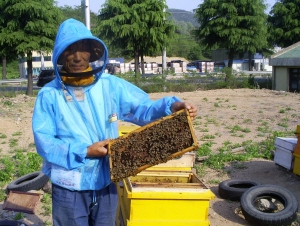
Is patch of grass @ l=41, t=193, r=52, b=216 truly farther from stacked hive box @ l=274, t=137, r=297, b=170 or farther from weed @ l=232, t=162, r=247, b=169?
stacked hive box @ l=274, t=137, r=297, b=170

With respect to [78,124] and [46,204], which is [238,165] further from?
[78,124]

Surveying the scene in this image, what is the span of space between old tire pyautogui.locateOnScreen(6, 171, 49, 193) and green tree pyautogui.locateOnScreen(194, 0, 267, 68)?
61.5 ft

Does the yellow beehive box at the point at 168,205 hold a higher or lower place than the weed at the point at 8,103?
lower

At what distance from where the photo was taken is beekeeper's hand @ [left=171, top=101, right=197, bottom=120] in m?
2.50

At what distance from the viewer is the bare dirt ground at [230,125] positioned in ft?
17.5

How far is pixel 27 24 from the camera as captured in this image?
17875 mm

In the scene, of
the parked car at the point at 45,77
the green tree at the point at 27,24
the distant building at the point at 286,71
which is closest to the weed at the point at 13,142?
the green tree at the point at 27,24

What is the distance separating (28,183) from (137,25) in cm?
1750

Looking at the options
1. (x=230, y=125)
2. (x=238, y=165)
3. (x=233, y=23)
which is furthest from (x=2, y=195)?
(x=233, y=23)

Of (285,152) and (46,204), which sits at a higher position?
(285,152)

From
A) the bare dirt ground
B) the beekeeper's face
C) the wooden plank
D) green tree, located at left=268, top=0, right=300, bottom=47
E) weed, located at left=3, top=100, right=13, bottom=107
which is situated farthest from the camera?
green tree, located at left=268, top=0, right=300, bottom=47

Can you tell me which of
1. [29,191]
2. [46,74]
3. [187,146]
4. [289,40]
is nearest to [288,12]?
[289,40]

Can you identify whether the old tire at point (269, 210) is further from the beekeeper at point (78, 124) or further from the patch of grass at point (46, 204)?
the beekeeper at point (78, 124)

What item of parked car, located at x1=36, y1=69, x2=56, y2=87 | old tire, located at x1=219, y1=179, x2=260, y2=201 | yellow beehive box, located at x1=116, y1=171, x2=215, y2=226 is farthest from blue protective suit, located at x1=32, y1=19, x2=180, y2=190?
parked car, located at x1=36, y1=69, x2=56, y2=87
